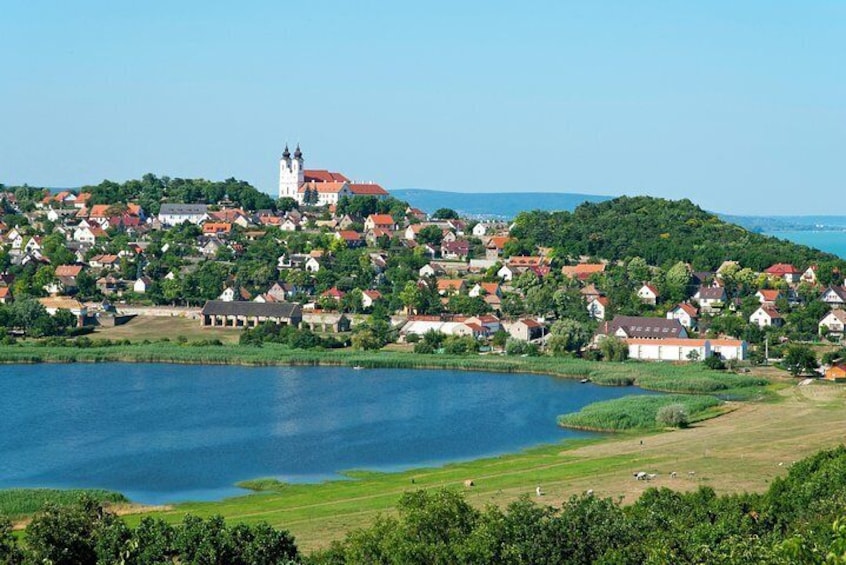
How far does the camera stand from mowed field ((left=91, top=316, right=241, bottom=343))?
180ft

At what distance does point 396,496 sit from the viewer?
1042 inches

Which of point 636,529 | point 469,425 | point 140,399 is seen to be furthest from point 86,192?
point 636,529

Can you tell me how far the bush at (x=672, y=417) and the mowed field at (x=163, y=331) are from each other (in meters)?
22.4

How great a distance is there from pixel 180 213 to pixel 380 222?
497 inches

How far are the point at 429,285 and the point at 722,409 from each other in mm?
24951

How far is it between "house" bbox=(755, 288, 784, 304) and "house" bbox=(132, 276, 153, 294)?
27.1 meters

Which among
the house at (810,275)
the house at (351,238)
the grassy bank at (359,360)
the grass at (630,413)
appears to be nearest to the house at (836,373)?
the grassy bank at (359,360)

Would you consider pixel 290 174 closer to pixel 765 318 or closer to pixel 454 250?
pixel 454 250

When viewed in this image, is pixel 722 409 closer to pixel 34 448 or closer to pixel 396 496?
pixel 396 496

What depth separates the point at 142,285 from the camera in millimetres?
63625

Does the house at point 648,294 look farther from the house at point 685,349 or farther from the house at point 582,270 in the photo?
the house at point 685,349

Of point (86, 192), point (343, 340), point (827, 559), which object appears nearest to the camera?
point (827, 559)

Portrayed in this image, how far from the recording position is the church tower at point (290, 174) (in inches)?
3595

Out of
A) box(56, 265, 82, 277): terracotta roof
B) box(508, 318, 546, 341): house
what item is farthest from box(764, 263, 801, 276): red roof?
box(56, 265, 82, 277): terracotta roof
